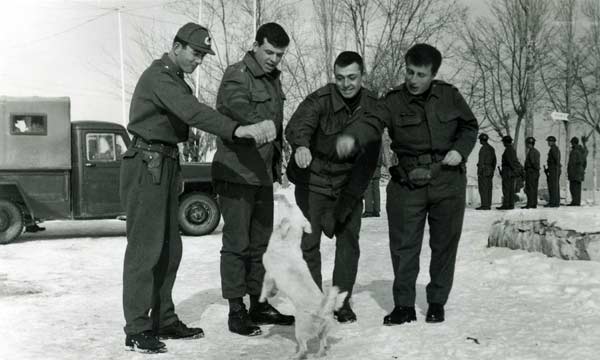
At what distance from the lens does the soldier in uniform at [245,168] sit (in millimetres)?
4605

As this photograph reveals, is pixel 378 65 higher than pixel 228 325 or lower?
higher

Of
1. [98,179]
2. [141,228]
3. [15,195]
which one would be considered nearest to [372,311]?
[141,228]

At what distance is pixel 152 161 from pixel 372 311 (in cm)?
211

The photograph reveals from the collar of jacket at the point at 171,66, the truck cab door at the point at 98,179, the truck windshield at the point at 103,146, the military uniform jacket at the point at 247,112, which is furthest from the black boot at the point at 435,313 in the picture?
the truck windshield at the point at 103,146

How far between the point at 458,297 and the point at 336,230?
142 cm

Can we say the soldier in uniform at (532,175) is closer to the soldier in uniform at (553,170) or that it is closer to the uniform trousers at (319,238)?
the soldier in uniform at (553,170)

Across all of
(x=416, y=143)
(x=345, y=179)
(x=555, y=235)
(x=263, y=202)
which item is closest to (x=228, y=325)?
(x=263, y=202)

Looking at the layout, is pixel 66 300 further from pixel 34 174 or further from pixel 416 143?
pixel 34 174

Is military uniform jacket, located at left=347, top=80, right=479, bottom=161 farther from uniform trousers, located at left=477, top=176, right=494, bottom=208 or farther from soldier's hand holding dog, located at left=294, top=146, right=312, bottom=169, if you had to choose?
uniform trousers, located at left=477, top=176, right=494, bottom=208

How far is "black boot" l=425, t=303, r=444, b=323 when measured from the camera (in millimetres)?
4629

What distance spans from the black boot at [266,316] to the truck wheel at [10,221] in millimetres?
7429

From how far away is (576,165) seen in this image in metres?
18.2

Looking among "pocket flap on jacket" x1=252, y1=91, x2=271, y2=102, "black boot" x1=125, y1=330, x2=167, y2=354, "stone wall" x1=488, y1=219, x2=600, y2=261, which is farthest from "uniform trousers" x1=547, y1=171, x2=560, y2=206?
"black boot" x1=125, y1=330, x2=167, y2=354

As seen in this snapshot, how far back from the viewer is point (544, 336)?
13.6 ft
